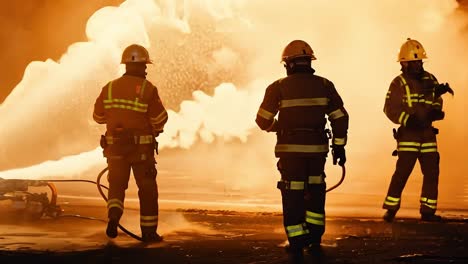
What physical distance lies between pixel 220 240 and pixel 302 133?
1404 mm

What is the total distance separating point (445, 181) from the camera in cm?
1600

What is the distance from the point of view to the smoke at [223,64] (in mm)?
14820

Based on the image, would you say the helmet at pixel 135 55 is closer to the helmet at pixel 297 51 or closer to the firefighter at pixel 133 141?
the firefighter at pixel 133 141

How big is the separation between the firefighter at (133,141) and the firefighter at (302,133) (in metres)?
1.21

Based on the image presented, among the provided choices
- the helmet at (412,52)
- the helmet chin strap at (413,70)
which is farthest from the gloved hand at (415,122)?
the helmet at (412,52)

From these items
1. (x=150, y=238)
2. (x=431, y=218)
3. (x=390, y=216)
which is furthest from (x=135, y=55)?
(x=431, y=218)

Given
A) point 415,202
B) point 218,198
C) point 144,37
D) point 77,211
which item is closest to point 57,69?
point 144,37

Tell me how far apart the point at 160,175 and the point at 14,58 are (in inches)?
208

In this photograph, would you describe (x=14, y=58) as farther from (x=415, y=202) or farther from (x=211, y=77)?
(x=415, y=202)

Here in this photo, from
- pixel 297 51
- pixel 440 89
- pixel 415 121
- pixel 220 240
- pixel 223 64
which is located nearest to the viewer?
pixel 297 51

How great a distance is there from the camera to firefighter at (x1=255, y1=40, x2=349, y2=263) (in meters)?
6.43

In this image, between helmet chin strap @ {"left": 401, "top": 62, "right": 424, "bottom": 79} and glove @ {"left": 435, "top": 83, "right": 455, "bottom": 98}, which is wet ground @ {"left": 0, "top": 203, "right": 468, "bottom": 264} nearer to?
glove @ {"left": 435, "top": 83, "right": 455, "bottom": 98}

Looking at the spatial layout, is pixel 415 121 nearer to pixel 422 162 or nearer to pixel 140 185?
pixel 422 162

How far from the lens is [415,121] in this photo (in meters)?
8.38
